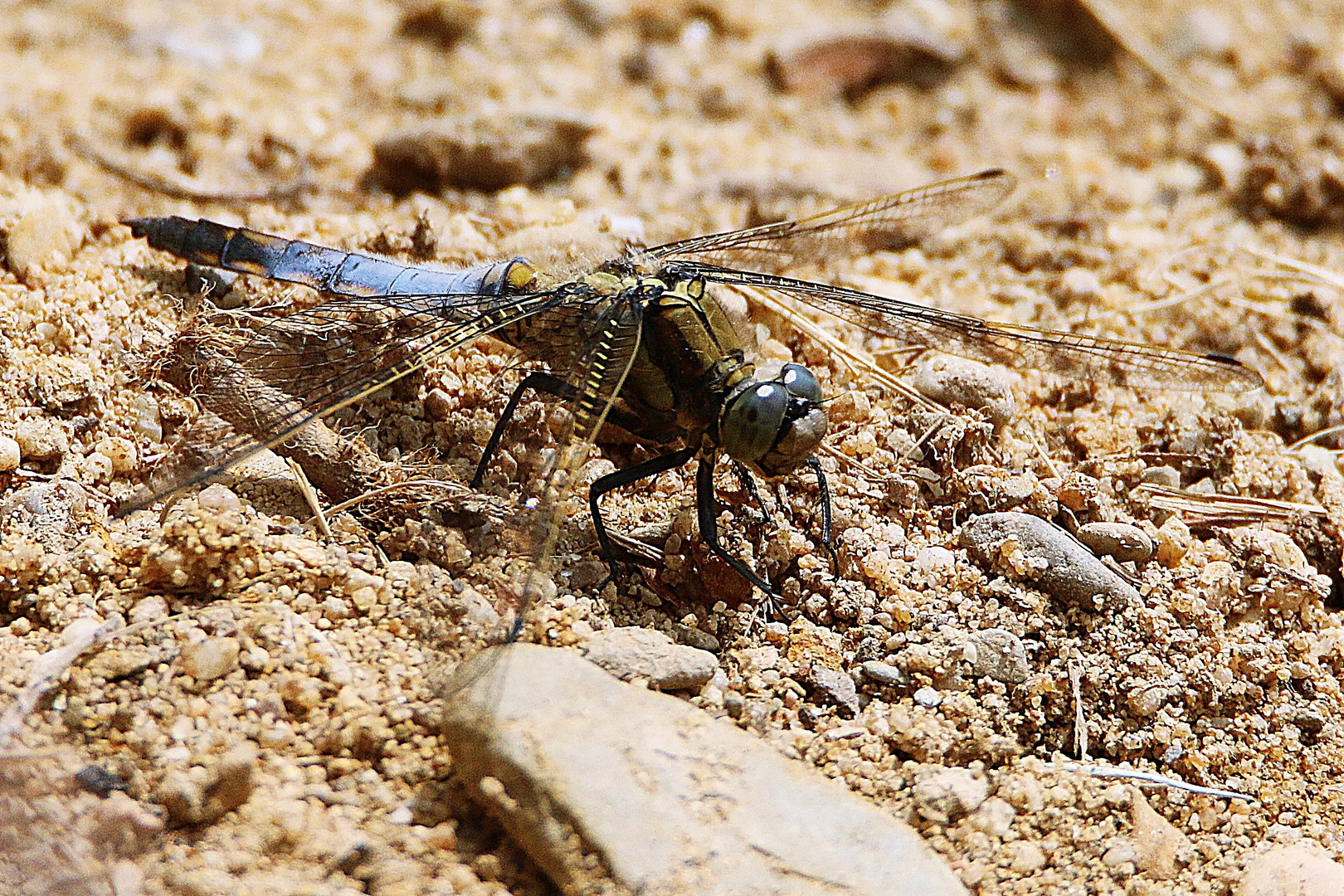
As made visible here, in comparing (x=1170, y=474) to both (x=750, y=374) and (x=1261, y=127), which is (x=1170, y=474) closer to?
(x=750, y=374)

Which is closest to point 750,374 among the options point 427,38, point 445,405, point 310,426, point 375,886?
point 445,405

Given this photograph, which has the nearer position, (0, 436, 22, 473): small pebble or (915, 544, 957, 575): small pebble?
(0, 436, 22, 473): small pebble

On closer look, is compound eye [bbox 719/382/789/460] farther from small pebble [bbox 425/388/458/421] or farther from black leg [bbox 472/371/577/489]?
small pebble [bbox 425/388/458/421]

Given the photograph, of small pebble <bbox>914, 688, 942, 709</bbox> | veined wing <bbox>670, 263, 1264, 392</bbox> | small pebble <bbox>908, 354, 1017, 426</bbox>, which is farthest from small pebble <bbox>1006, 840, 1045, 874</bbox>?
veined wing <bbox>670, 263, 1264, 392</bbox>

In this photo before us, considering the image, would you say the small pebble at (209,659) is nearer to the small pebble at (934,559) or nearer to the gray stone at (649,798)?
the gray stone at (649,798)

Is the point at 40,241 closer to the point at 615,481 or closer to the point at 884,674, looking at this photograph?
the point at 615,481

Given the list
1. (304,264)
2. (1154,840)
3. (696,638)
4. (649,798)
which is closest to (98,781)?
(649,798)

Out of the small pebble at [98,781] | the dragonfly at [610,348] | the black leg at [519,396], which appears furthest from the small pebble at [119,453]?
the small pebble at [98,781]
